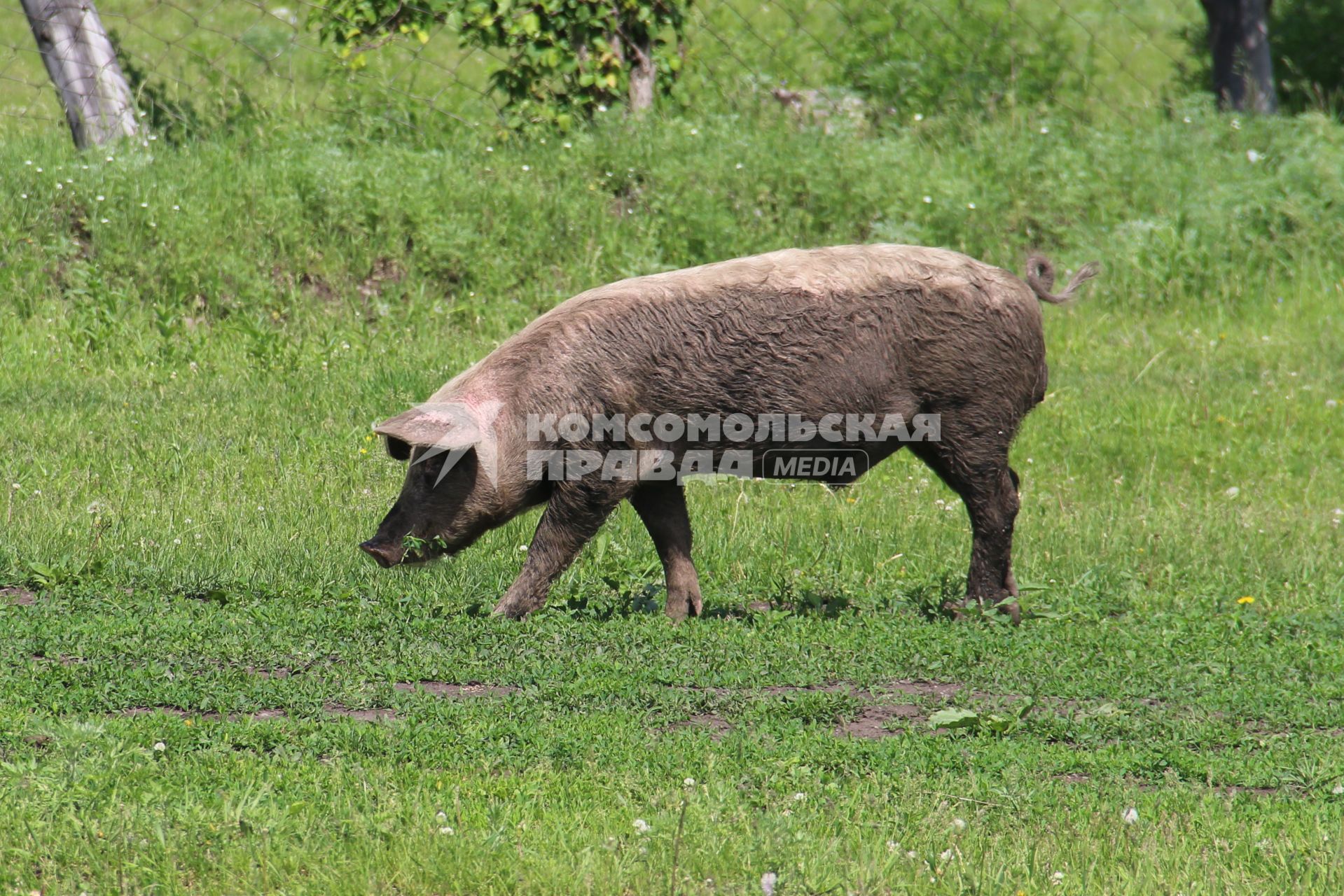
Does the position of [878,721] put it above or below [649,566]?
above

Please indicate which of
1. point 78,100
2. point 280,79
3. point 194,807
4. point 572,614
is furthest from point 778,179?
point 194,807

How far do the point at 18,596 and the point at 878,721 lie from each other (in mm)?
3361

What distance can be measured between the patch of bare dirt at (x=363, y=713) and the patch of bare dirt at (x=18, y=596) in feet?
5.19

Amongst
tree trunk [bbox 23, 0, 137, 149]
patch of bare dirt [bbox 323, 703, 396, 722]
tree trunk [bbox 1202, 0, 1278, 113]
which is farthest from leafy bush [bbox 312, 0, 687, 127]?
patch of bare dirt [bbox 323, 703, 396, 722]

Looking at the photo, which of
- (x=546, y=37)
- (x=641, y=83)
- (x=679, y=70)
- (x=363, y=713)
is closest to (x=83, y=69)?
(x=546, y=37)

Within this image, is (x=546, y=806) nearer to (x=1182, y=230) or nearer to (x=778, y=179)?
(x=778, y=179)

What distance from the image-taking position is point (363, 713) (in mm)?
4773

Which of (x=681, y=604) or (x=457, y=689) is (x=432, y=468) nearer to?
(x=457, y=689)

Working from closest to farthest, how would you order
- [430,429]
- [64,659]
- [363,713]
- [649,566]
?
[363,713] < [64,659] < [430,429] < [649,566]

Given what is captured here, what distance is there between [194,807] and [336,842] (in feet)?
1.28

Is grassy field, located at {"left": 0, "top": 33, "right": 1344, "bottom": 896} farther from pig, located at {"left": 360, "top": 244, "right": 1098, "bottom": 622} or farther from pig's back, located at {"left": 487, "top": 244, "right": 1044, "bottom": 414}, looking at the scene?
pig's back, located at {"left": 487, "top": 244, "right": 1044, "bottom": 414}

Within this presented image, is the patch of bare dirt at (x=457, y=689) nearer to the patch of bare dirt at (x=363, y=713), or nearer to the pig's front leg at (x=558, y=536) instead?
the patch of bare dirt at (x=363, y=713)

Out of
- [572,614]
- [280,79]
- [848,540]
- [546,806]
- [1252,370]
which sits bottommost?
[1252,370]

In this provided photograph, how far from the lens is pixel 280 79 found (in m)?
11.6
